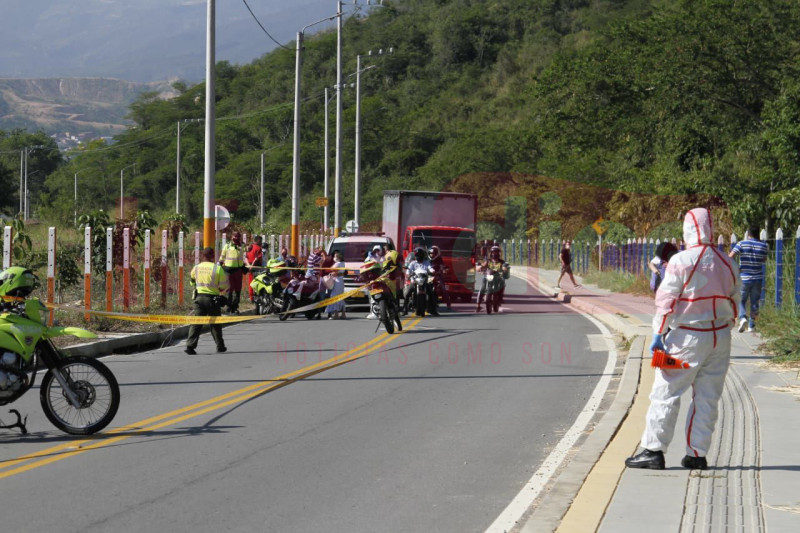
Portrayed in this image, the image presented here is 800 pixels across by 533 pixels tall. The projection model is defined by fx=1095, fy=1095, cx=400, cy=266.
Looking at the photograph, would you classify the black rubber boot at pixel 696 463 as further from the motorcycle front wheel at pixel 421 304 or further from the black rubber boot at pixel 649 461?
the motorcycle front wheel at pixel 421 304

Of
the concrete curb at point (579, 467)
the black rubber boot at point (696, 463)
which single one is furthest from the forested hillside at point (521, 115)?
the black rubber boot at point (696, 463)

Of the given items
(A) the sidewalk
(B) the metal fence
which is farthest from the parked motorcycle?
(B) the metal fence

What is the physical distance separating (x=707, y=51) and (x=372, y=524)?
33685 mm

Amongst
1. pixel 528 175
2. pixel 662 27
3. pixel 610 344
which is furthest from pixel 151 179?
pixel 610 344

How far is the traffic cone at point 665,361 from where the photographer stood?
7680 millimetres

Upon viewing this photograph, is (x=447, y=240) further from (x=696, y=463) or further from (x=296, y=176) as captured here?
(x=696, y=463)

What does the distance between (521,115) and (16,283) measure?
313 feet

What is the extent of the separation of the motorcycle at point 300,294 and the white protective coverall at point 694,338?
1727 cm

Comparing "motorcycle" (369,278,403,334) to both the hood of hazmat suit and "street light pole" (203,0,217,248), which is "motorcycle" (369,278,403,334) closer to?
"street light pole" (203,0,217,248)

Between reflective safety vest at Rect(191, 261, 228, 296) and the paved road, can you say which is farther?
reflective safety vest at Rect(191, 261, 228, 296)

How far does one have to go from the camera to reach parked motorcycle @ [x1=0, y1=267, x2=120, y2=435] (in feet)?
31.3

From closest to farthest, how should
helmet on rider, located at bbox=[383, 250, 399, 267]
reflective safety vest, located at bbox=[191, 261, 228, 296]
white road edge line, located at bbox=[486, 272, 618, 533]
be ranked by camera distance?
1. white road edge line, located at bbox=[486, 272, 618, 533]
2. reflective safety vest, located at bbox=[191, 261, 228, 296]
3. helmet on rider, located at bbox=[383, 250, 399, 267]

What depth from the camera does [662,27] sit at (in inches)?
1499

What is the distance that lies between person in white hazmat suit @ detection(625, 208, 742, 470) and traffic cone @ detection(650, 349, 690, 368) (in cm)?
3
